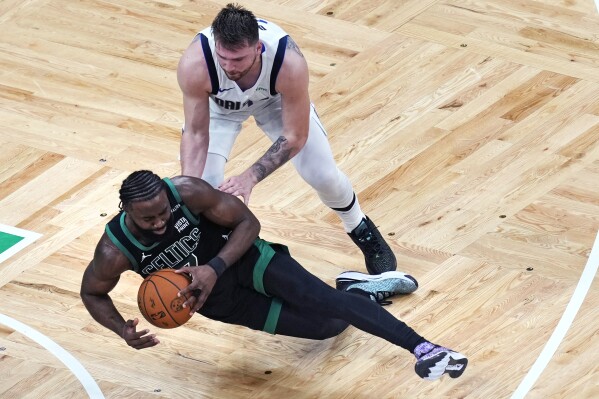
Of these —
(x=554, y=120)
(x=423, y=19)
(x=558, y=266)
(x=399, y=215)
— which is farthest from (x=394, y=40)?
(x=558, y=266)

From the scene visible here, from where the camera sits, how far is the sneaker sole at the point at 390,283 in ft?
25.0

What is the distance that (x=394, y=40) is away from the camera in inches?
397

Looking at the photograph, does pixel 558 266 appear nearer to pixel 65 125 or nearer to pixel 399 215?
pixel 399 215

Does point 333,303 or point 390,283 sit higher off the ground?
point 333,303

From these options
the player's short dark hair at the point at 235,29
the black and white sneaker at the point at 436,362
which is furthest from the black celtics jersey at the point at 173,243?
the black and white sneaker at the point at 436,362

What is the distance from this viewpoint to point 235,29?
22.0 feet

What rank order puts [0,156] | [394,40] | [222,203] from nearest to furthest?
1. [222,203]
2. [0,156]
3. [394,40]

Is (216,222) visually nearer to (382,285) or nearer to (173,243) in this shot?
(173,243)

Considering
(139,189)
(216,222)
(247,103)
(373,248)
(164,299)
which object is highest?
(139,189)

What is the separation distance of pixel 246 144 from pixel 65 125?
3.89 ft

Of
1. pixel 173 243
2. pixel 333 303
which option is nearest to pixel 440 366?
pixel 333 303

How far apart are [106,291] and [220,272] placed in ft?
1.83

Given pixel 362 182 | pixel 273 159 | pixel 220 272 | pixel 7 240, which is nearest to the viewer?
pixel 220 272

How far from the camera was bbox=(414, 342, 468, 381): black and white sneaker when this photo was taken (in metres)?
6.70
